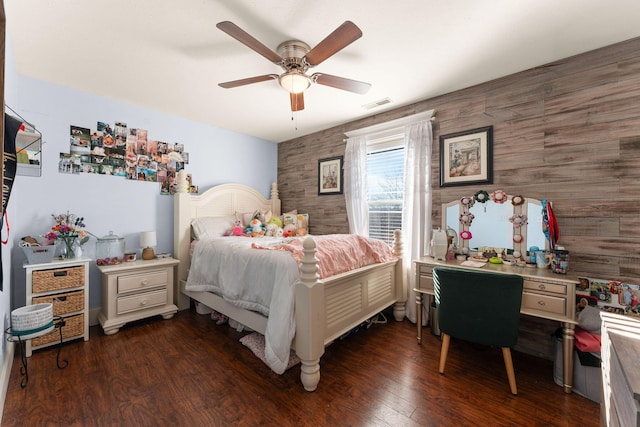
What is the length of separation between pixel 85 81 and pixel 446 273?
3.68m

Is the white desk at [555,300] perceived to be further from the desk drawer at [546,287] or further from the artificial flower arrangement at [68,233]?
the artificial flower arrangement at [68,233]

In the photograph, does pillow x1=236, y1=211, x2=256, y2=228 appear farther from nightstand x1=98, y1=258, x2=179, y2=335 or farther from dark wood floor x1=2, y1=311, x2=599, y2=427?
dark wood floor x1=2, y1=311, x2=599, y2=427

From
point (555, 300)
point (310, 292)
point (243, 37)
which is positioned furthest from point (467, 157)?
point (243, 37)

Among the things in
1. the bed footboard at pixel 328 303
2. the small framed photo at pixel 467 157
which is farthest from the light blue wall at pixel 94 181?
the small framed photo at pixel 467 157

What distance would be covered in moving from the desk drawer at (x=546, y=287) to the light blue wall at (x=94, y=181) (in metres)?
3.71

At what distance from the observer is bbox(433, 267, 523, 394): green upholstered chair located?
1723 mm

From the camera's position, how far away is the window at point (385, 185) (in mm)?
3234

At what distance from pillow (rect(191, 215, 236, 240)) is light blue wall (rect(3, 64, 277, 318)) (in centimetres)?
39

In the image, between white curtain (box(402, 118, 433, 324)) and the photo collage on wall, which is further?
white curtain (box(402, 118, 433, 324))

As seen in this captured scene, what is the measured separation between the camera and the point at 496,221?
245 cm

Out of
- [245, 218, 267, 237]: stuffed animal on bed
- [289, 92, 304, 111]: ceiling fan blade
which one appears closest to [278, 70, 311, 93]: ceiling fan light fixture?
[289, 92, 304, 111]: ceiling fan blade

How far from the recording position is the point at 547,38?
188cm

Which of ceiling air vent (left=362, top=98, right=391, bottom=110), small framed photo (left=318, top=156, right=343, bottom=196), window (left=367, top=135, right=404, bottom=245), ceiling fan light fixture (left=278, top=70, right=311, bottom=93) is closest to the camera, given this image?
ceiling fan light fixture (left=278, top=70, right=311, bottom=93)

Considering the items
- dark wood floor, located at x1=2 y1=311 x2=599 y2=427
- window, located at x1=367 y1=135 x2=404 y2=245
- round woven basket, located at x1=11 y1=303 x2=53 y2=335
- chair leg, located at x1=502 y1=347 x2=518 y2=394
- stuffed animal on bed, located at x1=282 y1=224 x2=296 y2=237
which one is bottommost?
dark wood floor, located at x1=2 y1=311 x2=599 y2=427
